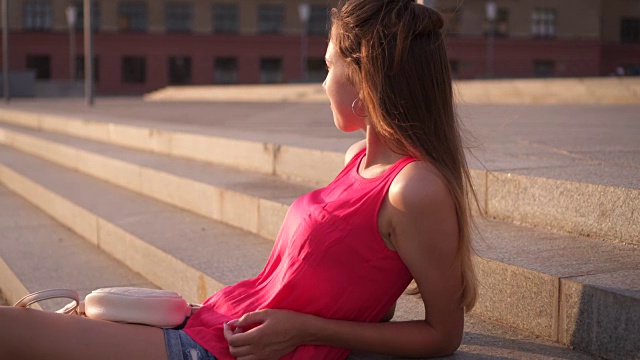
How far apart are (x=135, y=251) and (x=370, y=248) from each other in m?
2.79

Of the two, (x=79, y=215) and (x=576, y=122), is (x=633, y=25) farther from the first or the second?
(x=79, y=215)

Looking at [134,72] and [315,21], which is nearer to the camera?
[134,72]

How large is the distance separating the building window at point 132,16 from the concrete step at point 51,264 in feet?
132

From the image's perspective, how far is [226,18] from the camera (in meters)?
46.5

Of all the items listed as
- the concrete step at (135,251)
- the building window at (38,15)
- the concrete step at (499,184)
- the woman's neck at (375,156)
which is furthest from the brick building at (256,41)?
the woman's neck at (375,156)

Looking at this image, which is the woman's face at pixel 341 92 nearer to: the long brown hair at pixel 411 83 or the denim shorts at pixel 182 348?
the long brown hair at pixel 411 83

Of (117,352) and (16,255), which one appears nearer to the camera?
(117,352)

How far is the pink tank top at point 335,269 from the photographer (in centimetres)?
221

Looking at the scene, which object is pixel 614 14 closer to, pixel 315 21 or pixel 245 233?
pixel 315 21

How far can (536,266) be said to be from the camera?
2.73m

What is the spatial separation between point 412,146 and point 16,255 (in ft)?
12.1

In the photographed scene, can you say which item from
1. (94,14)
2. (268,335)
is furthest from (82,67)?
(268,335)

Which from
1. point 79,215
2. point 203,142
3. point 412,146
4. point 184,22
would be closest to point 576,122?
point 203,142

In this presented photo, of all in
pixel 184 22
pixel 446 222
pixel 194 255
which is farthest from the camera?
pixel 184 22
